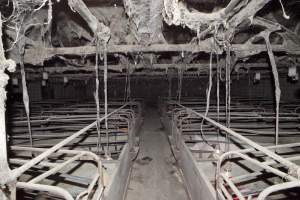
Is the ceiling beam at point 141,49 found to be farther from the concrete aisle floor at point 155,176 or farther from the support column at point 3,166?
the support column at point 3,166

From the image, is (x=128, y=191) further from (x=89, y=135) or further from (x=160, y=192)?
(x=89, y=135)

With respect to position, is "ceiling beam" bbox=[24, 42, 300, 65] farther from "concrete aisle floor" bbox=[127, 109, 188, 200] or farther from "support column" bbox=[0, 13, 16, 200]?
"support column" bbox=[0, 13, 16, 200]

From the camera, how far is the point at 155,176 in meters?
6.55

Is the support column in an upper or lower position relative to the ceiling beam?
lower

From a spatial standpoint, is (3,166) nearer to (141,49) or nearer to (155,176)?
(141,49)

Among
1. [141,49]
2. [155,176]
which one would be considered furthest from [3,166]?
[155,176]

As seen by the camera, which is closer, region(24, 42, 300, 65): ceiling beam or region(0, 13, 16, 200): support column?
region(0, 13, 16, 200): support column

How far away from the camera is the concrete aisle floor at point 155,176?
5516 mm

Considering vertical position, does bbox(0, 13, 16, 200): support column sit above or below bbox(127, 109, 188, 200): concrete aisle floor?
above

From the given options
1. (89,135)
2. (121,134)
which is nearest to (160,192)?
(121,134)

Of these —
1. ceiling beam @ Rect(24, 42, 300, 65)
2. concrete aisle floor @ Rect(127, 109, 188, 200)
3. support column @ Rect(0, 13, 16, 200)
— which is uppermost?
ceiling beam @ Rect(24, 42, 300, 65)

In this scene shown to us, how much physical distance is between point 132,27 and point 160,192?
3303mm

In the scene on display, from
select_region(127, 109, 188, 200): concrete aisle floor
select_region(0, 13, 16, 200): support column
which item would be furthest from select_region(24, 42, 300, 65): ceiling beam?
select_region(0, 13, 16, 200): support column

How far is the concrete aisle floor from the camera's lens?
5.52m
